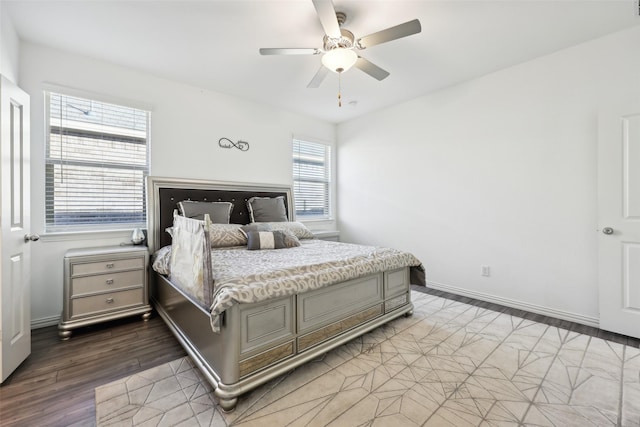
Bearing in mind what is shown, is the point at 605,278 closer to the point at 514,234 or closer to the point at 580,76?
the point at 514,234

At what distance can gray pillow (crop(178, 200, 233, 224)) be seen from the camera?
321cm

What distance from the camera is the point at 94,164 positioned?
117 inches

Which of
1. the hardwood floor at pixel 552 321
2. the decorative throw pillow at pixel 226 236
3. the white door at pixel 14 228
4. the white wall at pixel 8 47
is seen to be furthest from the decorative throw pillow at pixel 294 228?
the white wall at pixel 8 47

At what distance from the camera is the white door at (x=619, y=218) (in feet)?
7.83

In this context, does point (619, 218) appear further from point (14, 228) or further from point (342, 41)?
point (14, 228)

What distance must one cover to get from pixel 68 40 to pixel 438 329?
4.43 meters

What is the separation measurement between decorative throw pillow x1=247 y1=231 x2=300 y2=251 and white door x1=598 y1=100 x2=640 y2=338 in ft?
9.81

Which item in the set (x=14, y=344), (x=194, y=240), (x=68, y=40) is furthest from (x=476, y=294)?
(x=68, y=40)

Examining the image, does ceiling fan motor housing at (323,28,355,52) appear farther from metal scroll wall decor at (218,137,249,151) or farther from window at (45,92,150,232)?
window at (45,92,150,232)

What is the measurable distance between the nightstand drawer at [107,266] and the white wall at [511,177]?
3.36m

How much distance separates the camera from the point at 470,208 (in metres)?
3.50

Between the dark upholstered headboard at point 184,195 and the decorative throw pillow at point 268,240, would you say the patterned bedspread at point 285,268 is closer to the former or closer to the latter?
the decorative throw pillow at point 268,240

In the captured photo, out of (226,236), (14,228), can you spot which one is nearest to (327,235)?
(226,236)

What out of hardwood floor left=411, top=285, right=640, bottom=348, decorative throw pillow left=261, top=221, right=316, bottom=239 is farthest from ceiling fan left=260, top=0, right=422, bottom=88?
hardwood floor left=411, top=285, right=640, bottom=348
